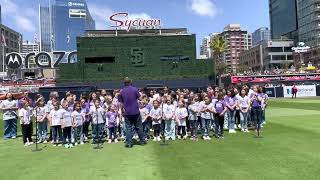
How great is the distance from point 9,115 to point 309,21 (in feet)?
525

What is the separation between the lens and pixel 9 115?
2031cm

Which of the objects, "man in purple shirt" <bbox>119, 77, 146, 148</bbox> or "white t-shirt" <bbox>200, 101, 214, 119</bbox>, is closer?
"man in purple shirt" <bbox>119, 77, 146, 148</bbox>

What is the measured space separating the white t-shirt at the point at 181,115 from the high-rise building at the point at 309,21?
152 meters

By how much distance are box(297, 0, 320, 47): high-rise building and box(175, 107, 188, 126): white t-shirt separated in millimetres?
151694

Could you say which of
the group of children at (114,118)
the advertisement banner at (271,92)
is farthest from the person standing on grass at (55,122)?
the advertisement banner at (271,92)

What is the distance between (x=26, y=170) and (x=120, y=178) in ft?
9.30

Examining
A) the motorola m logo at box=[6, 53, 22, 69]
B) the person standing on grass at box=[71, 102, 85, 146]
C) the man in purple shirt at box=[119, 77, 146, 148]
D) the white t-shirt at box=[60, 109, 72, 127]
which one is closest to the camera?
the man in purple shirt at box=[119, 77, 146, 148]

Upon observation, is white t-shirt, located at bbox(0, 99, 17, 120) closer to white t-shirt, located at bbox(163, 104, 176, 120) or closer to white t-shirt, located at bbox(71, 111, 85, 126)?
white t-shirt, located at bbox(71, 111, 85, 126)

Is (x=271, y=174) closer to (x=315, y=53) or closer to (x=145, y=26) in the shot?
(x=145, y=26)

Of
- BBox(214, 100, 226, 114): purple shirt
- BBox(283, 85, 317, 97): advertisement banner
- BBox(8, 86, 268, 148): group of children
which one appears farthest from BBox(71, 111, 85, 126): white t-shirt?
BBox(283, 85, 317, 97): advertisement banner

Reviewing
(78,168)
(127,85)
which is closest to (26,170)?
(78,168)

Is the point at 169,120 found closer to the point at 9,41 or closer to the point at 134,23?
the point at 134,23

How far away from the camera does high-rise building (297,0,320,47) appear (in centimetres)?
16262

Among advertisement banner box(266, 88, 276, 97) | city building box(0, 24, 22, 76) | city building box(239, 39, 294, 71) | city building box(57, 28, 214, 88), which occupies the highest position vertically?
city building box(0, 24, 22, 76)
